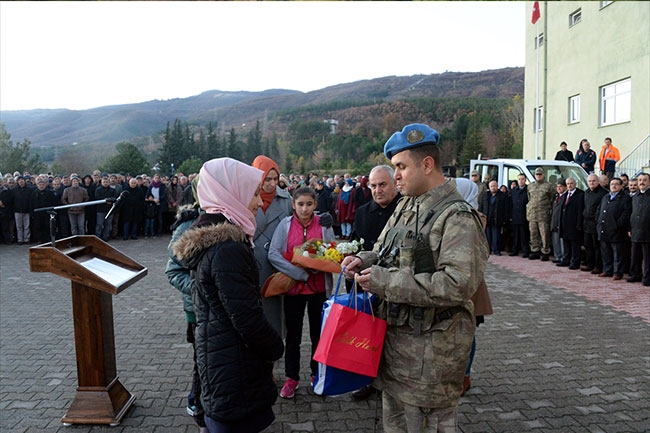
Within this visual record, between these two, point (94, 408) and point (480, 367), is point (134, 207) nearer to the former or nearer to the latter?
point (94, 408)

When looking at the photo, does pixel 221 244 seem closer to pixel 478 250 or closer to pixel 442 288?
pixel 442 288

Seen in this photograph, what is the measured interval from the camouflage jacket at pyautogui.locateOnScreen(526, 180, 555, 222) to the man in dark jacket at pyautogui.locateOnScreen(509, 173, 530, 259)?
28 centimetres

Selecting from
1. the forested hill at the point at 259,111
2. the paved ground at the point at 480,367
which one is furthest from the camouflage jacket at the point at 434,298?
the forested hill at the point at 259,111

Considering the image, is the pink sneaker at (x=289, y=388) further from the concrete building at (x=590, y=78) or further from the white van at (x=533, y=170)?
the concrete building at (x=590, y=78)

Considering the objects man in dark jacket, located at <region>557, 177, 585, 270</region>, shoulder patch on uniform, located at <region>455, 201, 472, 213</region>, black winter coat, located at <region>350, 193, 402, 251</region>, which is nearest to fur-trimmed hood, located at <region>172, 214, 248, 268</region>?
shoulder patch on uniform, located at <region>455, 201, 472, 213</region>

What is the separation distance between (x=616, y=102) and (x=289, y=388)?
1948 cm

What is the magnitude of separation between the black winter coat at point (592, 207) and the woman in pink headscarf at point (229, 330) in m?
9.93

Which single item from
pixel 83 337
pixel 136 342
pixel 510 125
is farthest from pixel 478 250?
pixel 510 125

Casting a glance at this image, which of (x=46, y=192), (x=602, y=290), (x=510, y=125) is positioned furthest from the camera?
(x=510, y=125)

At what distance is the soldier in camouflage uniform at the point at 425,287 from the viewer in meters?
2.24

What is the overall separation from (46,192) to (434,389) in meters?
16.0

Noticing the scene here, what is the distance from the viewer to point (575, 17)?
22.1m

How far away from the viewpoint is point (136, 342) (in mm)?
5938

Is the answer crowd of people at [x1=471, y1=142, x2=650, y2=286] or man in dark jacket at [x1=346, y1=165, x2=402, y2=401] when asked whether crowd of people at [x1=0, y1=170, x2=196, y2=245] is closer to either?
crowd of people at [x1=471, y1=142, x2=650, y2=286]
